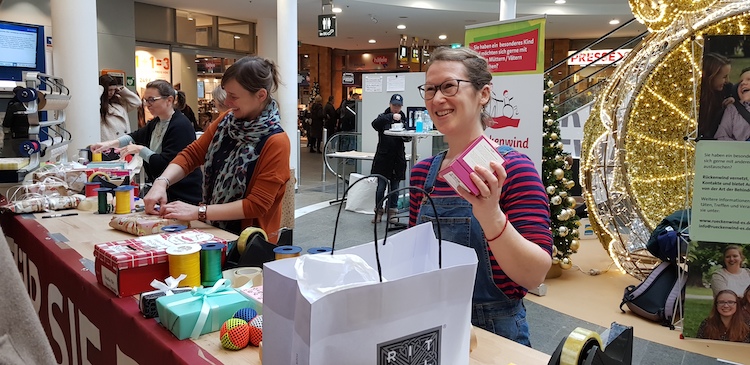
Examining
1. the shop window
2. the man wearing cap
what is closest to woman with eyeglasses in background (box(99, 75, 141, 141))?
the man wearing cap

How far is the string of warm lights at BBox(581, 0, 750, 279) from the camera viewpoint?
415cm

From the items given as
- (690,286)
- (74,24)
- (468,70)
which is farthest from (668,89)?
(74,24)

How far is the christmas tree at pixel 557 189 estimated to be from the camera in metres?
4.78

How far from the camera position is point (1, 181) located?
3.19 metres

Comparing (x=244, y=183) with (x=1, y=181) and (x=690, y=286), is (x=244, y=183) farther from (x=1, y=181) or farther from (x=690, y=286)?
(x=690, y=286)

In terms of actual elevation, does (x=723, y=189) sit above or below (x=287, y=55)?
below

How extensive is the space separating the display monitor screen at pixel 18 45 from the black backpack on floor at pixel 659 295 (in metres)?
5.46

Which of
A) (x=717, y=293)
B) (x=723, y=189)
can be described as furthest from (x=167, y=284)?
(x=717, y=293)

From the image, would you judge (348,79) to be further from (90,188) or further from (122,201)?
(122,201)

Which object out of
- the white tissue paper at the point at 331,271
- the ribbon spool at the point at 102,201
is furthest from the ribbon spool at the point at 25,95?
the white tissue paper at the point at 331,271

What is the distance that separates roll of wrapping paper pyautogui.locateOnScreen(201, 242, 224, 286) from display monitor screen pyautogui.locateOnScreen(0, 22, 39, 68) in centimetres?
437

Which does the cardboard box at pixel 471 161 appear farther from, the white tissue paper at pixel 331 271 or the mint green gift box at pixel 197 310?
the mint green gift box at pixel 197 310

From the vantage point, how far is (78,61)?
209 inches

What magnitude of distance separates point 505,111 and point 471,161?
3421mm
